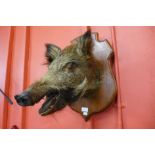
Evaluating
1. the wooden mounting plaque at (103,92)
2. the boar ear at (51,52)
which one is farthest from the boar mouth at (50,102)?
the boar ear at (51,52)

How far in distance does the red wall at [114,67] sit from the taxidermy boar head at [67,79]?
0.37 feet

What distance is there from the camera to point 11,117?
1.46 metres

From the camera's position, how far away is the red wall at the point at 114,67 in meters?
1.30

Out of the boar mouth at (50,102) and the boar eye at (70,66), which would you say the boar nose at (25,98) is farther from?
the boar eye at (70,66)

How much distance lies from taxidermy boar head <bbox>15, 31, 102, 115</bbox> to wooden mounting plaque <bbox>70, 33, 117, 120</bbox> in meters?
0.03

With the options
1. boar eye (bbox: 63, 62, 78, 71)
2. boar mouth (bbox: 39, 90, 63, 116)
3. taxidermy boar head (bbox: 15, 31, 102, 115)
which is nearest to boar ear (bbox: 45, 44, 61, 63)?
taxidermy boar head (bbox: 15, 31, 102, 115)

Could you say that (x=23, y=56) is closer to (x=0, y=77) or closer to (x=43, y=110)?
(x=0, y=77)

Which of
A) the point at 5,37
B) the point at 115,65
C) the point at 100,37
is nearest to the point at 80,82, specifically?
the point at 115,65

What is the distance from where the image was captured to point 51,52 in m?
1.45

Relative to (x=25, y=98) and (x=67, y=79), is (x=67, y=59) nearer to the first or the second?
(x=67, y=79)

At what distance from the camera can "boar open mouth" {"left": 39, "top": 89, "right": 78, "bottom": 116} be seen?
1287 mm

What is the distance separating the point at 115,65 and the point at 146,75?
0.19m

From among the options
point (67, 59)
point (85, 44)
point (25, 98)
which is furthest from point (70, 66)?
point (25, 98)
